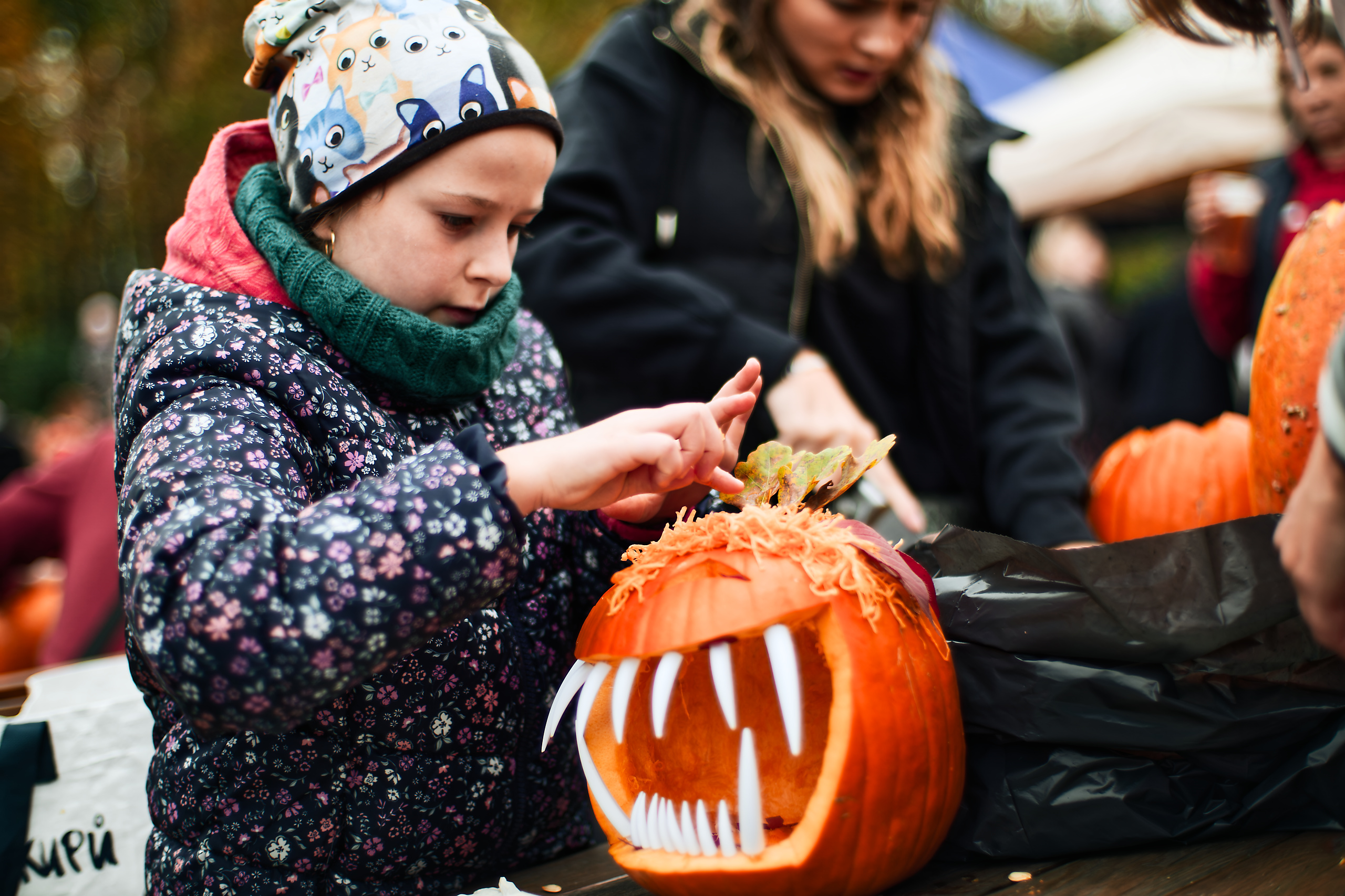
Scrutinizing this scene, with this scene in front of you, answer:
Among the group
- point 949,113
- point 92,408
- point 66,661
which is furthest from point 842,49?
point 92,408

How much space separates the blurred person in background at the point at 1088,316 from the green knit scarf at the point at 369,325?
385cm

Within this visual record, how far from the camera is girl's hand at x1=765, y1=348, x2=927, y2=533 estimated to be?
175 centimetres

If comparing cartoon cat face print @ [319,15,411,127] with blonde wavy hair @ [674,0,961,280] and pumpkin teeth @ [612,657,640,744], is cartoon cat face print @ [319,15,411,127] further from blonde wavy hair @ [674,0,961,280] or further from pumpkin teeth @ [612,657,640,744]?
blonde wavy hair @ [674,0,961,280]

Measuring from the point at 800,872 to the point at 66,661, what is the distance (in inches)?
91.1

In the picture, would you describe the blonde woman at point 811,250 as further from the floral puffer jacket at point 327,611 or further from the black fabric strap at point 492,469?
the black fabric strap at point 492,469

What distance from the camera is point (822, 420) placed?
5.78ft

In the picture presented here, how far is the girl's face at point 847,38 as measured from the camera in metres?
1.97

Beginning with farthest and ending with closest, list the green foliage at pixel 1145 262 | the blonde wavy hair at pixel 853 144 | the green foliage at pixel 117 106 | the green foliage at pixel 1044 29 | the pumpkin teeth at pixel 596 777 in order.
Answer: the green foliage at pixel 1044 29
the green foliage at pixel 117 106
the green foliage at pixel 1145 262
the blonde wavy hair at pixel 853 144
the pumpkin teeth at pixel 596 777

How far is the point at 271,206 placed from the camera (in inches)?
51.8

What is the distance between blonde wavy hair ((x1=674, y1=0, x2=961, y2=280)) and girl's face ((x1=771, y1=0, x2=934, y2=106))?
41 millimetres

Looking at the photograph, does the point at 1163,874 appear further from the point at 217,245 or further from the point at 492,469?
the point at 217,245

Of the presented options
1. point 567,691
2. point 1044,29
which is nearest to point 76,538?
point 567,691

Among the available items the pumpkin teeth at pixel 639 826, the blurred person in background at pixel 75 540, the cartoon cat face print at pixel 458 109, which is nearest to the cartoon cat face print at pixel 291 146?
the cartoon cat face print at pixel 458 109

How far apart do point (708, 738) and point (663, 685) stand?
246 millimetres
